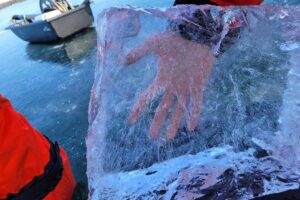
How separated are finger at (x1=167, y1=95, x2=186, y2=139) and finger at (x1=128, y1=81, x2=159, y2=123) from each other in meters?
0.10

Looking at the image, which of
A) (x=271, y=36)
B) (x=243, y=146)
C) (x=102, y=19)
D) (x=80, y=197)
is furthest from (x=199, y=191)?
(x=102, y=19)

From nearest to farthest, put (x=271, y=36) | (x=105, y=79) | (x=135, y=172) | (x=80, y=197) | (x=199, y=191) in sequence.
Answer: (x=199, y=191)
(x=135, y=172)
(x=271, y=36)
(x=105, y=79)
(x=80, y=197)

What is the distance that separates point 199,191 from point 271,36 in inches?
24.1

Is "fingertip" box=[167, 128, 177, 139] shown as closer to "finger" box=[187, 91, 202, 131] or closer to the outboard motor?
"finger" box=[187, 91, 202, 131]

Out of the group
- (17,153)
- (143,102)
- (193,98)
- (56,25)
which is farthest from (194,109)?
(56,25)

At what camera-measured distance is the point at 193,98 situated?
4.10ft

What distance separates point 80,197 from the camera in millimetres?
1584

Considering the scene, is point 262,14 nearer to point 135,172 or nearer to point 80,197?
point 135,172

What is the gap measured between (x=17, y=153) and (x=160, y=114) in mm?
540

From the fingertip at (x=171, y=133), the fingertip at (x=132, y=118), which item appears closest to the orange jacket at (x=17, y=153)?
the fingertip at (x=132, y=118)

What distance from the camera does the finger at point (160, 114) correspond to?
1.23 metres

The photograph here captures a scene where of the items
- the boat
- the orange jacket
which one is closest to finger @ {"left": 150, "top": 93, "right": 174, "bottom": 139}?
the orange jacket

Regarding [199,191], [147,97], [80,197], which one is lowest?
[80,197]

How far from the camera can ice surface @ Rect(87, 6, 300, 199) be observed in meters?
1.07
